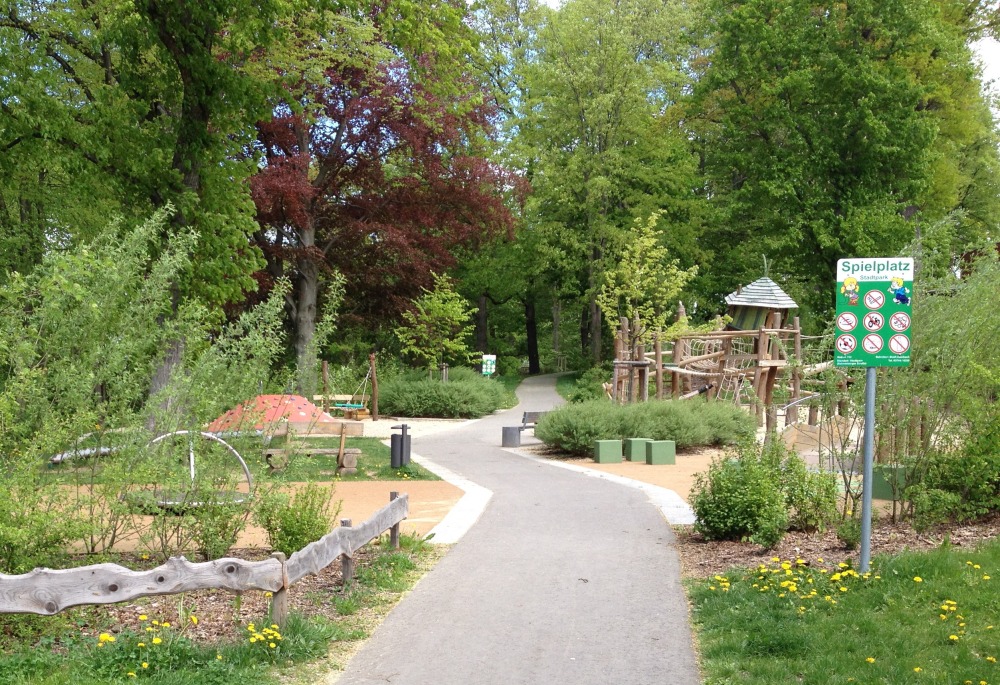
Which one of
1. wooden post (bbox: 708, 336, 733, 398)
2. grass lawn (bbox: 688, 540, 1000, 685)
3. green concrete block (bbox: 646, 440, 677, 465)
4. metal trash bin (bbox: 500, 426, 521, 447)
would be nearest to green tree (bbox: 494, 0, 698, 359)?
wooden post (bbox: 708, 336, 733, 398)

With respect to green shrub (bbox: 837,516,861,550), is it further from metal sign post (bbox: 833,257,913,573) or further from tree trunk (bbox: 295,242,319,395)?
tree trunk (bbox: 295,242,319,395)

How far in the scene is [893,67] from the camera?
102 feet

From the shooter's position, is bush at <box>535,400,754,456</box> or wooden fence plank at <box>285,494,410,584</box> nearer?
wooden fence plank at <box>285,494,410,584</box>

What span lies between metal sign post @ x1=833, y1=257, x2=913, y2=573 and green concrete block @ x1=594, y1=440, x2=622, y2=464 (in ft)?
33.5

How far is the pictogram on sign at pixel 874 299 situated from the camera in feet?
25.8

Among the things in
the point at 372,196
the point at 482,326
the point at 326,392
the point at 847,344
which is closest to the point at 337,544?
the point at 847,344

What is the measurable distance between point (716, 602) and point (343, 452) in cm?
1012

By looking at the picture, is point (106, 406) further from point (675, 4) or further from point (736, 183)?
point (675, 4)

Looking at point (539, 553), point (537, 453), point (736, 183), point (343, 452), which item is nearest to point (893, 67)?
point (736, 183)

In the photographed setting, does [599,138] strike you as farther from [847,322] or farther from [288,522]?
[288,522]

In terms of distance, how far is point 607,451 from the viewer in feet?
59.5

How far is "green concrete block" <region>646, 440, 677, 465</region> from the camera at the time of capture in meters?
17.8

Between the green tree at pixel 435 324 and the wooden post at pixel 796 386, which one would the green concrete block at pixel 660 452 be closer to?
the wooden post at pixel 796 386

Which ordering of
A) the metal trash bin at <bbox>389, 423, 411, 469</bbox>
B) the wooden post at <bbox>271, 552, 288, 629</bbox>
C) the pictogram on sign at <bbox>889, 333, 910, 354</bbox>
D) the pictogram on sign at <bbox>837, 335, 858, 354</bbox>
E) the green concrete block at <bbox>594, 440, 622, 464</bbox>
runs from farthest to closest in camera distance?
the green concrete block at <bbox>594, 440, 622, 464</bbox> < the metal trash bin at <bbox>389, 423, 411, 469</bbox> < the pictogram on sign at <bbox>837, 335, 858, 354</bbox> < the pictogram on sign at <bbox>889, 333, 910, 354</bbox> < the wooden post at <bbox>271, 552, 288, 629</bbox>
